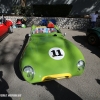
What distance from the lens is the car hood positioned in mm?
3783

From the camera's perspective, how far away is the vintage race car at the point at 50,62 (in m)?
3.70

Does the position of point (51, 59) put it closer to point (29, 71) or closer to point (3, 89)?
point (29, 71)

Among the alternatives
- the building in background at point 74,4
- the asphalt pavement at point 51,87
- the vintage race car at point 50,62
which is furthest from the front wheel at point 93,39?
the building in background at point 74,4

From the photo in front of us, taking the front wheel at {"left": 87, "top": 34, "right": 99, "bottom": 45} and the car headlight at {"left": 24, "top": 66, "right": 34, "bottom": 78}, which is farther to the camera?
the front wheel at {"left": 87, "top": 34, "right": 99, "bottom": 45}

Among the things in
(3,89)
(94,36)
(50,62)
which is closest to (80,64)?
(50,62)

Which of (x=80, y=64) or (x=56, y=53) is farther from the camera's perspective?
(x=56, y=53)

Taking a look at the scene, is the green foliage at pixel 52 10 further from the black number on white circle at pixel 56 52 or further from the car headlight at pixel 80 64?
the car headlight at pixel 80 64

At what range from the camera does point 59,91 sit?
3.77m

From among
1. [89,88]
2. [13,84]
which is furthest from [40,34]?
[89,88]

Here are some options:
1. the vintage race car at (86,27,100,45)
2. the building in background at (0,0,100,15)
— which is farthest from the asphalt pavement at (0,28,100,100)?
the building in background at (0,0,100,15)

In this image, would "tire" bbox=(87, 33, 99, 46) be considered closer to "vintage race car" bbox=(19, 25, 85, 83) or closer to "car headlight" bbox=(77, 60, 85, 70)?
"vintage race car" bbox=(19, 25, 85, 83)

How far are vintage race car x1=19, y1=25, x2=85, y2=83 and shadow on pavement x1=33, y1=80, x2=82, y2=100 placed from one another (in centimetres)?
34

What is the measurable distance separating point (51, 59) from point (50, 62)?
118 mm

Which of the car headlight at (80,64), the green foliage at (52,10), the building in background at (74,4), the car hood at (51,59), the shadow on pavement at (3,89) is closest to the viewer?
the shadow on pavement at (3,89)
